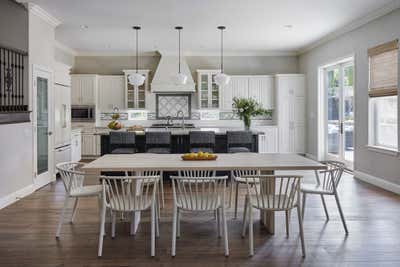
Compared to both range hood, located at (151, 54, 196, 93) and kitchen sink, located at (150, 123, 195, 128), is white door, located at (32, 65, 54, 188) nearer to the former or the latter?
range hood, located at (151, 54, 196, 93)

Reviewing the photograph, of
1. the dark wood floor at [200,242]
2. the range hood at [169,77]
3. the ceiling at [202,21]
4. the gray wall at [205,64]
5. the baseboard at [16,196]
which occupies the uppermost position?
the ceiling at [202,21]

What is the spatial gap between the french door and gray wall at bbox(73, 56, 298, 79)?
1792 millimetres

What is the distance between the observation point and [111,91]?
10031 mm

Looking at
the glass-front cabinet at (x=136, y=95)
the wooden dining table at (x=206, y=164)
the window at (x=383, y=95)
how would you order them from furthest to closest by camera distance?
the glass-front cabinet at (x=136, y=95), the window at (x=383, y=95), the wooden dining table at (x=206, y=164)

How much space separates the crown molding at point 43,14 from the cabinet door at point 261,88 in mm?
5116

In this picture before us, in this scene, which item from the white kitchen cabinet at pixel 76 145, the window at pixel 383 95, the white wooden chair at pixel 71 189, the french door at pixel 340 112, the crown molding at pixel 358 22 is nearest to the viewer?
the white wooden chair at pixel 71 189

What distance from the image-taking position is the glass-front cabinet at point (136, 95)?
9.97 meters

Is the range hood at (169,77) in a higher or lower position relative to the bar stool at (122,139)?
higher

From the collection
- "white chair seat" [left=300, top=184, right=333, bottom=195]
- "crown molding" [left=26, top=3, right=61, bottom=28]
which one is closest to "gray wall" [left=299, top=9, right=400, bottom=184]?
"white chair seat" [left=300, top=184, right=333, bottom=195]

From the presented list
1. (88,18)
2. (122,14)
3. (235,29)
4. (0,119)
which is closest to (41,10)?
(88,18)

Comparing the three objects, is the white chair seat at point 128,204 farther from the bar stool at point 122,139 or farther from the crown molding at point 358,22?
the crown molding at point 358,22

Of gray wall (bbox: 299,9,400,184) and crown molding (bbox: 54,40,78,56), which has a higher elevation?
crown molding (bbox: 54,40,78,56)

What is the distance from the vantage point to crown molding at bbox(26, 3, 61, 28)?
575cm

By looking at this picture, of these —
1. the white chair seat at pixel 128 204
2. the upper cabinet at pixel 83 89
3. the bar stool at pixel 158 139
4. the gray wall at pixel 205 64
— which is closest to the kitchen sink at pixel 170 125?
the gray wall at pixel 205 64
